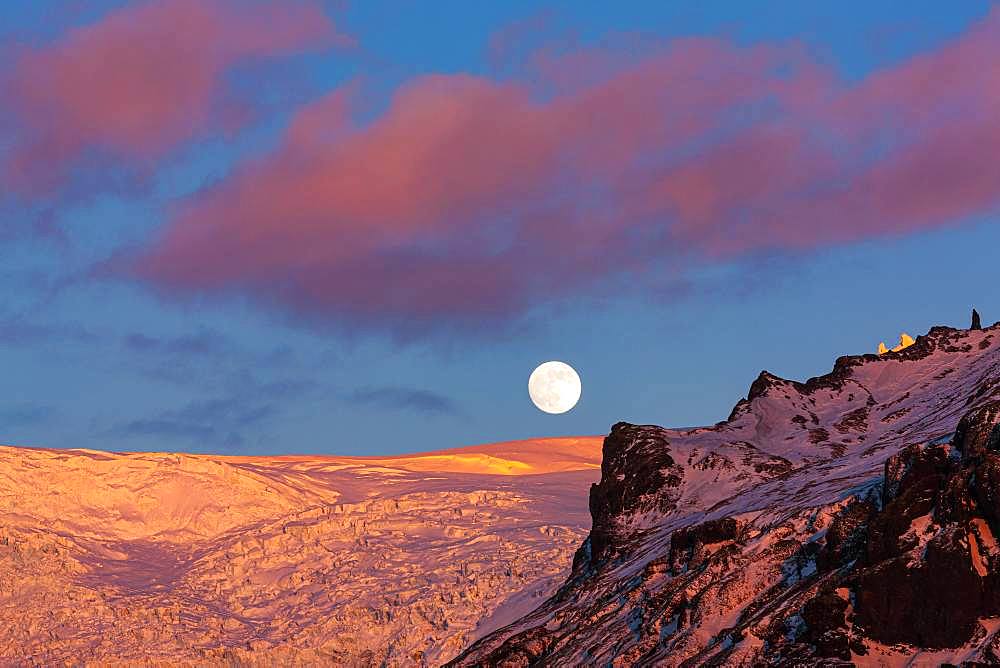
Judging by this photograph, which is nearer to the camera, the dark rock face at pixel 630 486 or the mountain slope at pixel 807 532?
the mountain slope at pixel 807 532

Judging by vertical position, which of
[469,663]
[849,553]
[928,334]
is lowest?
[469,663]

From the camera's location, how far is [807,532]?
88.4m

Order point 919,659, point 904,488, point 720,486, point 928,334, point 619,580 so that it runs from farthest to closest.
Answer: point 928,334 < point 720,486 < point 619,580 < point 904,488 < point 919,659

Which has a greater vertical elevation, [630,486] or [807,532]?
[630,486]

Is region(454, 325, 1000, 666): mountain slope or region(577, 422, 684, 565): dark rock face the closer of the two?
region(454, 325, 1000, 666): mountain slope

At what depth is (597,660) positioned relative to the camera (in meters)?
94.0

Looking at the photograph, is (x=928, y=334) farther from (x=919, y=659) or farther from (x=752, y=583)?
(x=919, y=659)

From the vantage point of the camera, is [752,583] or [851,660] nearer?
[851,660]

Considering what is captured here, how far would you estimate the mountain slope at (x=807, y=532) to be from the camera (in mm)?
72688

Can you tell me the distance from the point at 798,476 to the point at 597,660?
25.4 metres

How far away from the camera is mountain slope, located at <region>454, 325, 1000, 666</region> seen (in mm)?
72688

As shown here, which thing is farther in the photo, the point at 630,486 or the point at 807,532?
the point at 630,486

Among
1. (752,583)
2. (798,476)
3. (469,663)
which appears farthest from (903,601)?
(469,663)

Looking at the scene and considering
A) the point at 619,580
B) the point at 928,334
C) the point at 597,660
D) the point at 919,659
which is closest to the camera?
the point at 919,659
